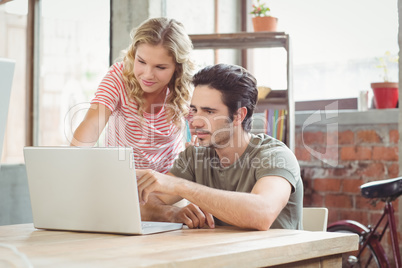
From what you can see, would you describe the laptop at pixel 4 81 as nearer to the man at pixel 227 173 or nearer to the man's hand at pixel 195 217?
the man at pixel 227 173

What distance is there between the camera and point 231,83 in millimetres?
1929

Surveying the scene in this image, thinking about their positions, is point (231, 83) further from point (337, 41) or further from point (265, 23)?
point (337, 41)

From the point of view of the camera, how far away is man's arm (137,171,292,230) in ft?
4.69

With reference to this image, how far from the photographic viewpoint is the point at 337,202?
352 cm

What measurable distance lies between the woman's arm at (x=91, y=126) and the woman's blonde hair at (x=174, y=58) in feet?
0.48

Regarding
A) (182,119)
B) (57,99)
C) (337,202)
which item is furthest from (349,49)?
(57,99)

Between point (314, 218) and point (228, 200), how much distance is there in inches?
18.4

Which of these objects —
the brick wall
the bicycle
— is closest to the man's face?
the bicycle

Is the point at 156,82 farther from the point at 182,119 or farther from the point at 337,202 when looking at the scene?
the point at 337,202

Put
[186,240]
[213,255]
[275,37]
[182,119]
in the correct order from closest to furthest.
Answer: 1. [213,255]
2. [186,240]
3. [182,119]
4. [275,37]

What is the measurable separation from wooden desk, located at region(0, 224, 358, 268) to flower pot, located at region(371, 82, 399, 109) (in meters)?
2.23

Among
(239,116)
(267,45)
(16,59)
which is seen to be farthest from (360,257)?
(16,59)

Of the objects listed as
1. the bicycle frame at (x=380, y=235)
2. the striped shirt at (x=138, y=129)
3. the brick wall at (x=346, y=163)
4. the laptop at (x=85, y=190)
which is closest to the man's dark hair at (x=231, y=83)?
the striped shirt at (x=138, y=129)

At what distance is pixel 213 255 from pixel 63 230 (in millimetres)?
588
